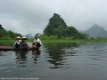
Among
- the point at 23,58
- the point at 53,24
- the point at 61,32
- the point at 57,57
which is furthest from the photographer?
the point at 53,24

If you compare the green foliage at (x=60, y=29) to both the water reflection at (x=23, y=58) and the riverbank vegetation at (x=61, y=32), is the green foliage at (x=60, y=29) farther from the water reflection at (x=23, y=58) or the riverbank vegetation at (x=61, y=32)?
the water reflection at (x=23, y=58)

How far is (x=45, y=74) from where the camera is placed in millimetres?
13469

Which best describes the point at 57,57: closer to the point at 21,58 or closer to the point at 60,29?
the point at 21,58

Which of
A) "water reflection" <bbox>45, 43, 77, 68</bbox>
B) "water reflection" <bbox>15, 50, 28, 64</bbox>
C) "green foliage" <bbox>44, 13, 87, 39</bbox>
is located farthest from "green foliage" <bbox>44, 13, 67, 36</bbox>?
"water reflection" <bbox>15, 50, 28, 64</bbox>

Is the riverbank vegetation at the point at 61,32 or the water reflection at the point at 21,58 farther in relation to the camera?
the riverbank vegetation at the point at 61,32

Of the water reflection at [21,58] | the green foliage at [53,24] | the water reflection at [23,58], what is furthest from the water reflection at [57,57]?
the green foliage at [53,24]

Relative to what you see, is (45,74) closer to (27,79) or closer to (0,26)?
(27,79)

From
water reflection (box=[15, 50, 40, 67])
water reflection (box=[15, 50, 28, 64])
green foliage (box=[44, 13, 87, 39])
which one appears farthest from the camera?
green foliage (box=[44, 13, 87, 39])

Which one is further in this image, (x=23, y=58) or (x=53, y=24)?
(x=53, y=24)

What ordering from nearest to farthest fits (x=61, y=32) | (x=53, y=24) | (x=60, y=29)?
(x=61, y=32) < (x=60, y=29) < (x=53, y=24)

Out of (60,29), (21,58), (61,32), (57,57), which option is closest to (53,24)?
(60,29)

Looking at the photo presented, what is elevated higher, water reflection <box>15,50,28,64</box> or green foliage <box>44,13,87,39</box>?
green foliage <box>44,13,87,39</box>

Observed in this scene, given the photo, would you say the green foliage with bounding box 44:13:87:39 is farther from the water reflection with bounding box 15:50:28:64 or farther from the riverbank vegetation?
the water reflection with bounding box 15:50:28:64

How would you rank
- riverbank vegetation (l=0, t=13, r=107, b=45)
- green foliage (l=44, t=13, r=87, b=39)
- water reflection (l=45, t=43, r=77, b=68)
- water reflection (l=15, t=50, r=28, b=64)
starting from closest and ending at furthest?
1. water reflection (l=45, t=43, r=77, b=68)
2. water reflection (l=15, t=50, r=28, b=64)
3. riverbank vegetation (l=0, t=13, r=107, b=45)
4. green foliage (l=44, t=13, r=87, b=39)
